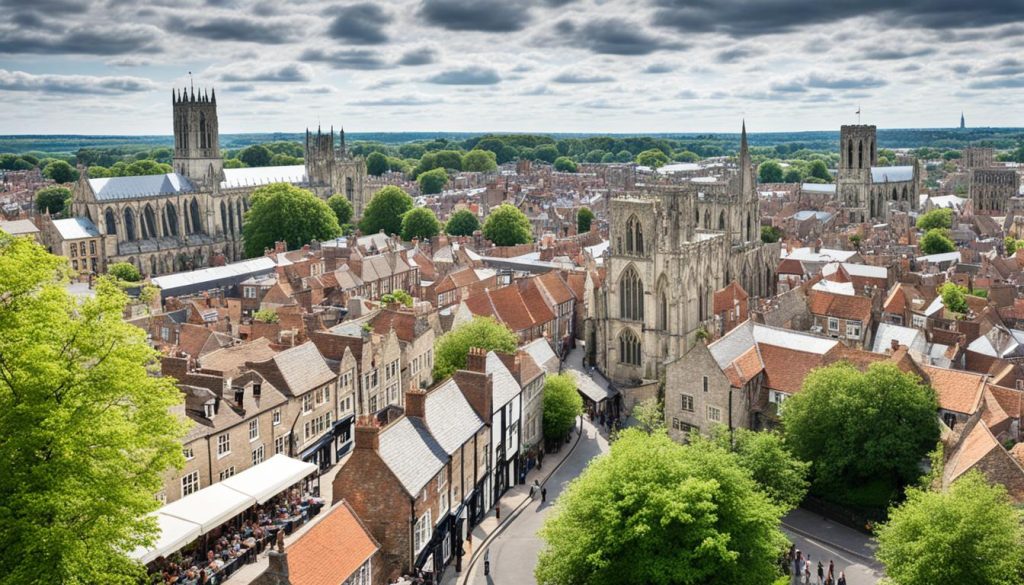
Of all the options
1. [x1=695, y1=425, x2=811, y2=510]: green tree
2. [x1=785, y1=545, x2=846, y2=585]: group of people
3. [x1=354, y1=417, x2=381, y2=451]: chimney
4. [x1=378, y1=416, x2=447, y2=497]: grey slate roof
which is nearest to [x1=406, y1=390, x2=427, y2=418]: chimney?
[x1=378, y1=416, x2=447, y2=497]: grey slate roof

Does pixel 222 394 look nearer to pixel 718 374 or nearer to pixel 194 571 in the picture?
pixel 194 571

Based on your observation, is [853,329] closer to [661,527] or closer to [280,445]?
[661,527]

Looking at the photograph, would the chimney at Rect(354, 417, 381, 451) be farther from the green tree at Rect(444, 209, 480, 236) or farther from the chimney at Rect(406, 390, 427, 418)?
the green tree at Rect(444, 209, 480, 236)

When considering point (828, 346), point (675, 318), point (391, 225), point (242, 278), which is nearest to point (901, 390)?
point (828, 346)

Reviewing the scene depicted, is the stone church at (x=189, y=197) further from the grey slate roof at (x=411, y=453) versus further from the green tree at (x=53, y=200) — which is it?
the grey slate roof at (x=411, y=453)

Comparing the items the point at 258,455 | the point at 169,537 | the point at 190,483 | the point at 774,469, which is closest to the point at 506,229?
the point at 258,455

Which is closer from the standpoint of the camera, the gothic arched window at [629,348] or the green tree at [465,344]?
the green tree at [465,344]

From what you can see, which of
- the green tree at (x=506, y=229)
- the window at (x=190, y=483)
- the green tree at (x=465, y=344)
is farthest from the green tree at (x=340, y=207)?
the window at (x=190, y=483)
